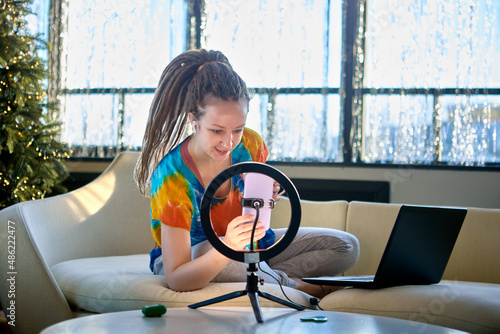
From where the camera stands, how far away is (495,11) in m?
3.31

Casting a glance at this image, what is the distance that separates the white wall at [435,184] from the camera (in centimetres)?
329

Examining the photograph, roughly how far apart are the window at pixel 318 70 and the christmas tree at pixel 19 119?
731mm

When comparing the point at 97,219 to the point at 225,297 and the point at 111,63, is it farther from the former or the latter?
the point at 111,63

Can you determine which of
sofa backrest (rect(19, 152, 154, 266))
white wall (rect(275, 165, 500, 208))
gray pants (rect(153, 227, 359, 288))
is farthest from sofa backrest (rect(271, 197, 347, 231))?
white wall (rect(275, 165, 500, 208))

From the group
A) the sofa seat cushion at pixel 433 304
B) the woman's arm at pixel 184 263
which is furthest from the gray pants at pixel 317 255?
the woman's arm at pixel 184 263

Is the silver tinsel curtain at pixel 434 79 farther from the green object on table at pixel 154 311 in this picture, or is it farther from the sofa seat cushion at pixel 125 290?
the green object on table at pixel 154 311

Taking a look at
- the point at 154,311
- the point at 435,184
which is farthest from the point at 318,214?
the point at 435,184

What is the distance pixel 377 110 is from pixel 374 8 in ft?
2.13

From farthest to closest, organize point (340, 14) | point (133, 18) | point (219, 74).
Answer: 1. point (133, 18)
2. point (340, 14)
3. point (219, 74)

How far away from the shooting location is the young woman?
1.36 meters

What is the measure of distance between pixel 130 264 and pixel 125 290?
1.22 ft

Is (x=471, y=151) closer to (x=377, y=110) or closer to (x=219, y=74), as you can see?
(x=377, y=110)

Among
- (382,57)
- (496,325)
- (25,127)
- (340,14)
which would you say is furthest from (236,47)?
(496,325)

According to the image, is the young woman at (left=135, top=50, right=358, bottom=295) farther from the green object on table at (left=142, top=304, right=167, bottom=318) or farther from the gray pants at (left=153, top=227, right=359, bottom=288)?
the green object on table at (left=142, top=304, right=167, bottom=318)
